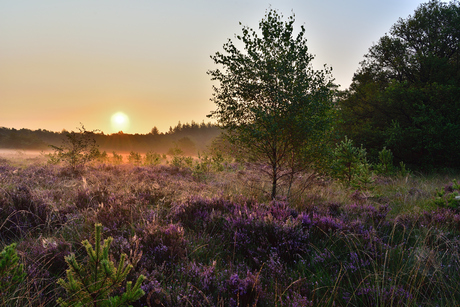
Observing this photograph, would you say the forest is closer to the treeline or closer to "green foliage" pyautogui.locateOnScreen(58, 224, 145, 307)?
"green foliage" pyautogui.locateOnScreen(58, 224, 145, 307)

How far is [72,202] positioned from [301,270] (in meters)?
4.59

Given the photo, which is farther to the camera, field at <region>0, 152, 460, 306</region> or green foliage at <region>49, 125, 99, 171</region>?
green foliage at <region>49, 125, 99, 171</region>

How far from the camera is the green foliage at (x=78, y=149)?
1062 cm

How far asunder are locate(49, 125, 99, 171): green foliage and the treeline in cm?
2188

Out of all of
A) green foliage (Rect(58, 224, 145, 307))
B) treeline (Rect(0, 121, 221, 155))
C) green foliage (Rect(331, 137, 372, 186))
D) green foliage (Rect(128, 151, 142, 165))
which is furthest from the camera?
treeline (Rect(0, 121, 221, 155))

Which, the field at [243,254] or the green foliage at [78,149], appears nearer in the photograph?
the field at [243,254]

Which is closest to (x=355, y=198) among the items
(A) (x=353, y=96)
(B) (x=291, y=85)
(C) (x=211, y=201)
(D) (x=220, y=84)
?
(B) (x=291, y=85)

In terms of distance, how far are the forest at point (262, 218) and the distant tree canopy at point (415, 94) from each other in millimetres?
137

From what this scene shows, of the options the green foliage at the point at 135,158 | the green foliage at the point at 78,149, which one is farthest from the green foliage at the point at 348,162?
the green foliage at the point at 135,158

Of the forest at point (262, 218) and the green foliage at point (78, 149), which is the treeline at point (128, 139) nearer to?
the green foliage at point (78, 149)

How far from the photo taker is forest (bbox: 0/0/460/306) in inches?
82.4

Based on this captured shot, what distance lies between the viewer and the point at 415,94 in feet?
46.8

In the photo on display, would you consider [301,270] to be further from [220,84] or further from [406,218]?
[220,84]

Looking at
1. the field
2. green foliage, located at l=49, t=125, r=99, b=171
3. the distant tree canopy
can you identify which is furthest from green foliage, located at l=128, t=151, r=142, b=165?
the distant tree canopy
